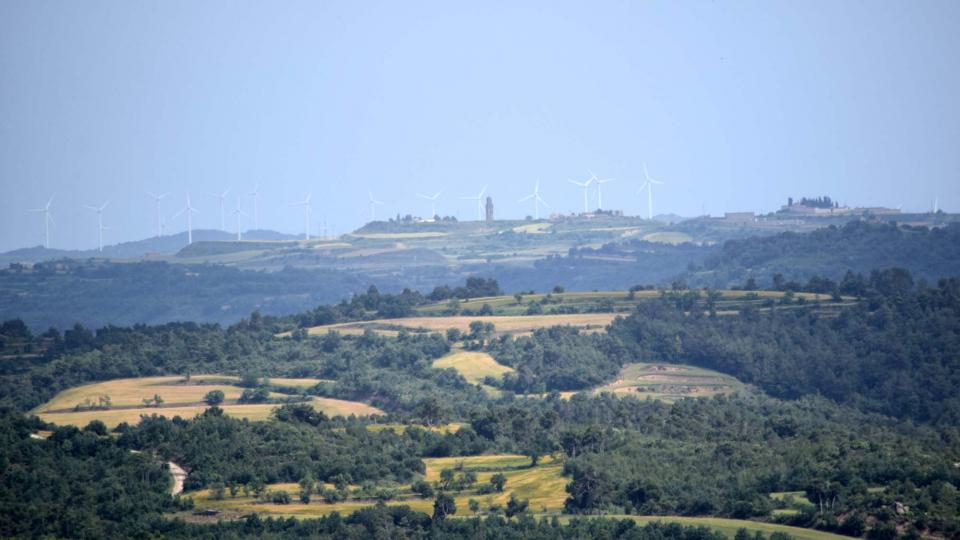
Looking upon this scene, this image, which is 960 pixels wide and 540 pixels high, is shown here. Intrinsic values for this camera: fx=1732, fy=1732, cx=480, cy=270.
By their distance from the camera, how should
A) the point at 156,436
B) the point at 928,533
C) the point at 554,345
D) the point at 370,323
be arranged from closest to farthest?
the point at 928,533
the point at 156,436
the point at 554,345
the point at 370,323

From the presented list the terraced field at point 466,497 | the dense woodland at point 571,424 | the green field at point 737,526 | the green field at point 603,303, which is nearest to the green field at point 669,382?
the dense woodland at point 571,424

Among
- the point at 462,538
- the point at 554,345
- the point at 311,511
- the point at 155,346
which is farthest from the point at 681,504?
the point at 155,346

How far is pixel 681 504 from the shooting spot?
310 feet

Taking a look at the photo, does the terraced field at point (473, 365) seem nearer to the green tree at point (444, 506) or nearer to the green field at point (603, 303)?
the green field at point (603, 303)

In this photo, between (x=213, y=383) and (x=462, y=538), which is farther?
(x=213, y=383)

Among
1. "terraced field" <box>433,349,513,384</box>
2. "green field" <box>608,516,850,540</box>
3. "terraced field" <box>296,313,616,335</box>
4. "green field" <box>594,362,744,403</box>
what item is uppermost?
"terraced field" <box>296,313,616,335</box>

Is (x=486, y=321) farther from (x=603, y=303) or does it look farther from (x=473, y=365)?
(x=473, y=365)

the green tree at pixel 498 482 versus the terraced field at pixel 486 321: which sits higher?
the terraced field at pixel 486 321

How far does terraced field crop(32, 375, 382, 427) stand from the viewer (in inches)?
5202

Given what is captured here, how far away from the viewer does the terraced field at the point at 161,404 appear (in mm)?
132125

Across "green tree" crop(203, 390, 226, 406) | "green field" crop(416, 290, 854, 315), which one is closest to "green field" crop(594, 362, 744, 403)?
"green field" crop(416, 290, 854, 315)

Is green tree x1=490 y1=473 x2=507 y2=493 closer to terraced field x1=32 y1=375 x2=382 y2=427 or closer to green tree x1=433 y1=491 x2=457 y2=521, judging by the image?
green tree x1=433 y1=491 x2=457 y2=521

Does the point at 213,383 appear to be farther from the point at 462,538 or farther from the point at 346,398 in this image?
the point at 462,538

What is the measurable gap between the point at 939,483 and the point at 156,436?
50462mm
